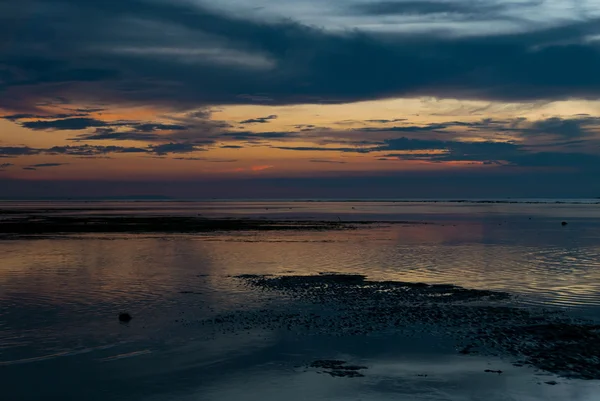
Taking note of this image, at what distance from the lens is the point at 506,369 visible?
53.6ft

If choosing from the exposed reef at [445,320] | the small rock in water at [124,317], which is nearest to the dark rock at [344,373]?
the exposed reef at [445,320]

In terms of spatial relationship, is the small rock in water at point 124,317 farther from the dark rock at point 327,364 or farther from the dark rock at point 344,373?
the dark rock at point 344,373

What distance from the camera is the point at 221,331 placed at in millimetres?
20688

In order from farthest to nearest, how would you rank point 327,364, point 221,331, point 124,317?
point 124,317 → point 221,331 → point 327,364

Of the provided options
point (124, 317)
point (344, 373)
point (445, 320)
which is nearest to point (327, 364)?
point (344, 373)

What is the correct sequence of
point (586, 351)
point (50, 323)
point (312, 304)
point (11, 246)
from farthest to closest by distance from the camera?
point (11, 246) < point (312, 304) < point (50, 323) < point (586, 351)

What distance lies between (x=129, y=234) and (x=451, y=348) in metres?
54.3

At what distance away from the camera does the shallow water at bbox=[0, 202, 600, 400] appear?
15.0 metres

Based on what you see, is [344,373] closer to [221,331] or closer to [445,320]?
[221,331]

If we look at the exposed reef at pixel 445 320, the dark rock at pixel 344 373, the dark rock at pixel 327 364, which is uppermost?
the dark rock at pixel 344 373

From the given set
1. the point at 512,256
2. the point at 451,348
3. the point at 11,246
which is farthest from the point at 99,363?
the point at 11,246

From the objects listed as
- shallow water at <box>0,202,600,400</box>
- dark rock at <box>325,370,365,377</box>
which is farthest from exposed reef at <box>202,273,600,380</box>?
shallow water at <box>0,202,600,400</box>

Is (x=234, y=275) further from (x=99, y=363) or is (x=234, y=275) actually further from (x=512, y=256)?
(x=512, y=256)

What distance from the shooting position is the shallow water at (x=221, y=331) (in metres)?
15.0
